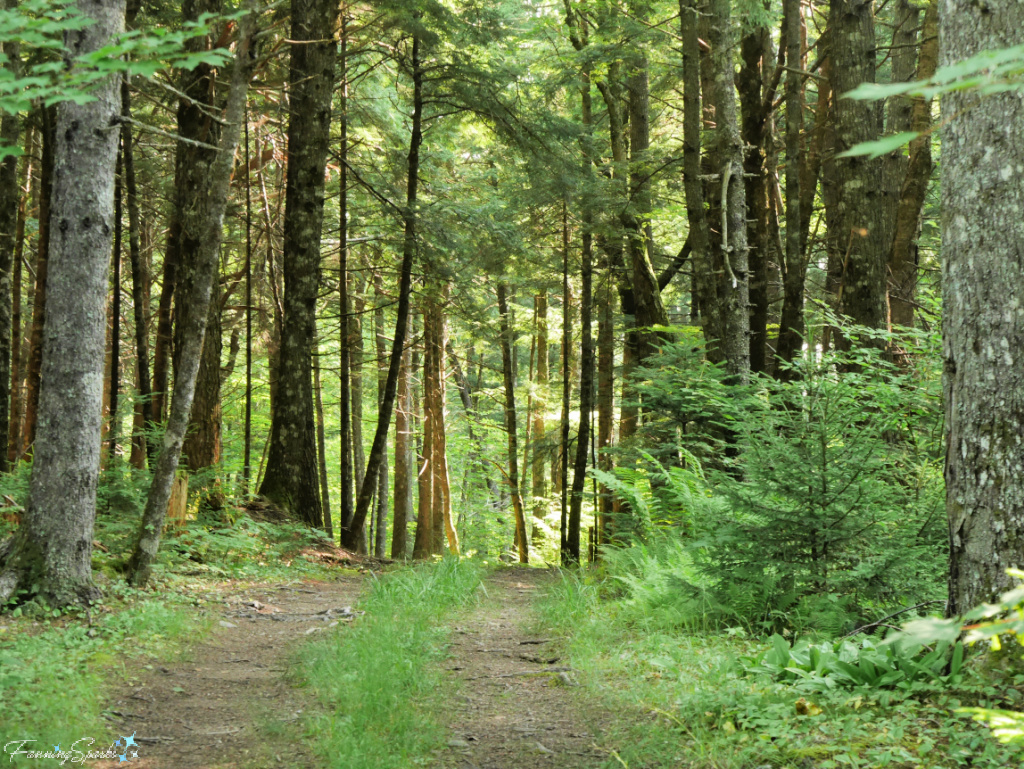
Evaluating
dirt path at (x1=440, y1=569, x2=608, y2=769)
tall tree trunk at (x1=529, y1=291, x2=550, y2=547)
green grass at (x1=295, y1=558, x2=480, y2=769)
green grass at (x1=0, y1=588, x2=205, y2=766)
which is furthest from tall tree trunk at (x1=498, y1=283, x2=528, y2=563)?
green grass at (x1=0, y1=588, x2=205, y2=766)

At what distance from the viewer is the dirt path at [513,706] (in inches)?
147

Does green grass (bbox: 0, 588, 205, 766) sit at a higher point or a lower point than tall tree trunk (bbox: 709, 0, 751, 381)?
lower

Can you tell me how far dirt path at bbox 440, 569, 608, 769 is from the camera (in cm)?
373

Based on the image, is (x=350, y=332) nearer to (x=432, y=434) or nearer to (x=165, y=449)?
(x=432, y=434)

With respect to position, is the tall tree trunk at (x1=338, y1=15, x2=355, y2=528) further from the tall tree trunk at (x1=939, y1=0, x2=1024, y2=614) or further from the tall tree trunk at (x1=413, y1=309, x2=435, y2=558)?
the tall tree trunk at (x1=939, y1=0, x2=1024, y2=614)

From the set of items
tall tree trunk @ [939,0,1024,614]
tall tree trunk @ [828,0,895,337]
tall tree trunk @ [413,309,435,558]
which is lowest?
tall tree trunk @ [413,309,435,558]

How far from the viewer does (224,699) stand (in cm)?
Answer: 460

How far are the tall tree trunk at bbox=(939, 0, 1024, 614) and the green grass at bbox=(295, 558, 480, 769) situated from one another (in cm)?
280

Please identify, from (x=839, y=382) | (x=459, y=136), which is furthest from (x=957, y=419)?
(x=459, y=136)

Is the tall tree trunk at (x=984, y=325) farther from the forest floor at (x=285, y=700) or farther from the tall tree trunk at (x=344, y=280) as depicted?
the tall tree trunk at (x=344, y=280)

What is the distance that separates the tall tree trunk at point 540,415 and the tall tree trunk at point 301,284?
6.97 meters

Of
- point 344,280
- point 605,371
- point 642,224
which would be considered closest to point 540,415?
point 605,371

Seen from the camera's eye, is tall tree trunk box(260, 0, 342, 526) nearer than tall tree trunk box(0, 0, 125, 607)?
No

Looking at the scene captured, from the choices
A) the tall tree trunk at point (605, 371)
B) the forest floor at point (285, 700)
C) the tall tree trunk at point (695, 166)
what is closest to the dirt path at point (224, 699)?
the forest floor at point (285, 700)
